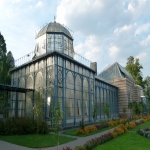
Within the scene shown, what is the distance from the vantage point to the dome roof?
2536cm

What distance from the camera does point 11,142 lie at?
12.4 m

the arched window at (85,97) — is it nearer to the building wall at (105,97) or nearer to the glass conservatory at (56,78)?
the glass conservatory at (56,78)

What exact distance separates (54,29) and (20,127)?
15.0 meters

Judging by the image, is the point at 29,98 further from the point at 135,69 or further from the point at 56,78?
the point at 135,69

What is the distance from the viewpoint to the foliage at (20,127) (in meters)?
15.7

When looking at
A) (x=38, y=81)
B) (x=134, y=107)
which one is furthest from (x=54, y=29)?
(x=134, y=107)

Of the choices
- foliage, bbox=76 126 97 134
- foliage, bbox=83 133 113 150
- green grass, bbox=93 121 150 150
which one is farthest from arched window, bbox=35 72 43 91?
green grass, bbox=93 121 150 150

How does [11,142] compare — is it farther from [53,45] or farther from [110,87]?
[110,87]

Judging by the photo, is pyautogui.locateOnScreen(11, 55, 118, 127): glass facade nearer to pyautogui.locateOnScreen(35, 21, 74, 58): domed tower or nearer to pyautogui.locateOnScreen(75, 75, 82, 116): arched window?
pyautogui.locateOnScreen(75, 75, 82, 116): arched window

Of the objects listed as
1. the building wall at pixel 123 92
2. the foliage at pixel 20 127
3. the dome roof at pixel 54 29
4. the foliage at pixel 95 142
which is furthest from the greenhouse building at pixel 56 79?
the building wall at pixel 123 92

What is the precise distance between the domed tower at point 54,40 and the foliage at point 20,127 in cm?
1108

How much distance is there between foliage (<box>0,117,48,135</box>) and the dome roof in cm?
1401

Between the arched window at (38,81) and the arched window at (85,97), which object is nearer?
the arched window at (38,81)

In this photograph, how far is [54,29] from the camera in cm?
2541
